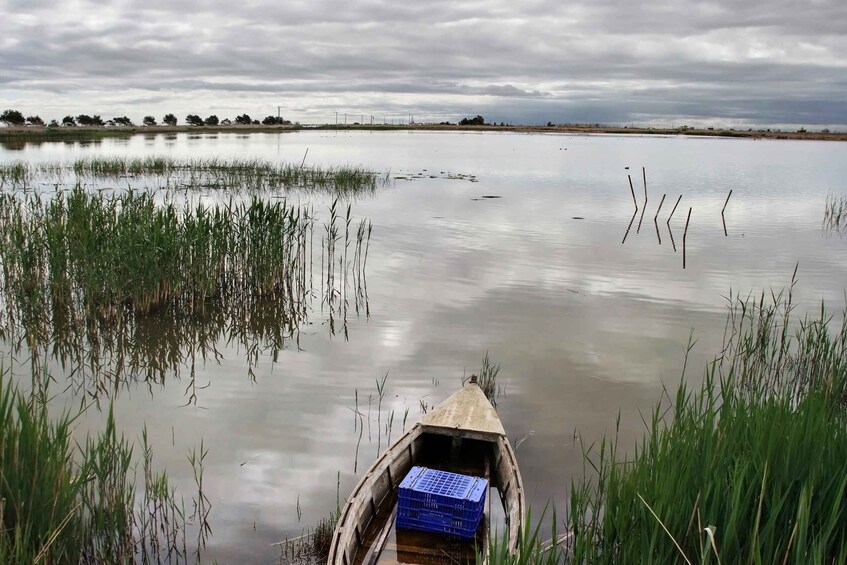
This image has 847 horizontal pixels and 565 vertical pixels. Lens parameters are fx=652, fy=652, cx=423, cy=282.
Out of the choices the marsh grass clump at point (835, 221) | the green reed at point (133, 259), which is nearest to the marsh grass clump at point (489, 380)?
the green reed at point (133, 259)

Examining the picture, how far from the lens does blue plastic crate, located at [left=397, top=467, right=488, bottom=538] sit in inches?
Result: 177

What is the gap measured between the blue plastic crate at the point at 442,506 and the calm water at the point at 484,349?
0.79m

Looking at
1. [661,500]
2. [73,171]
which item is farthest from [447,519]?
[73,171]

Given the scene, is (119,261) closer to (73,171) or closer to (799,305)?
(799,305)

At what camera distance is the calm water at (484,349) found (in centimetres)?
568

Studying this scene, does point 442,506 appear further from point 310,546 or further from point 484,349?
point 484,349

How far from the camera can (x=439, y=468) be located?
5.75m

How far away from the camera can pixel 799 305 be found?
35.1ft

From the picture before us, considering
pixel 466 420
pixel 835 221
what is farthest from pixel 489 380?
pixel 835 221

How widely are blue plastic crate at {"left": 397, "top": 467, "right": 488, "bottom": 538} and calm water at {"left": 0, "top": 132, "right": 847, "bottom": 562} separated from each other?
79 centimetres

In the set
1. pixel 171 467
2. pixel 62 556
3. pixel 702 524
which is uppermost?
pixel 702 524

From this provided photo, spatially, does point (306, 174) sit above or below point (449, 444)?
above

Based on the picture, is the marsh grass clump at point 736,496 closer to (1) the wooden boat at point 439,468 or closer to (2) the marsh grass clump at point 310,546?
(1) the wooden boat at point 439,468

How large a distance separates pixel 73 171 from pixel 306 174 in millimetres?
9061
